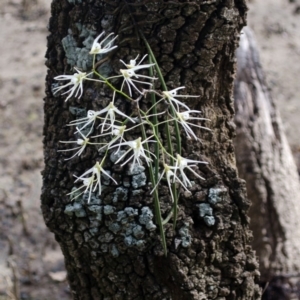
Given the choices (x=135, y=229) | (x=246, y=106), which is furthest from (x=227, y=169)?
(x=246, y=106)

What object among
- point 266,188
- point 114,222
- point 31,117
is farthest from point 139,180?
point 31,117

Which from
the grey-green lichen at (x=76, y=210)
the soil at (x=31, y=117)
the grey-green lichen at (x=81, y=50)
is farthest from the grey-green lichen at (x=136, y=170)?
the soil at (x=31, y=117)

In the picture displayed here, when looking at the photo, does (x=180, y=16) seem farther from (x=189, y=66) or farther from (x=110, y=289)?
(x=110, y=289)

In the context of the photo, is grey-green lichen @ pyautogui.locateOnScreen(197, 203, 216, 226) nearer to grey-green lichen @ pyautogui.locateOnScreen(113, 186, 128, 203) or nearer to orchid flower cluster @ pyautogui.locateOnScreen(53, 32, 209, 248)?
orchid flower cluster @ pyautogui.locateOnScreen(53, 32, 209, 248)

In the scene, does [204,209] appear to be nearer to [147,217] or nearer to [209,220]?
[209,220]

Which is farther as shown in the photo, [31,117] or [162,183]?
[31,117]

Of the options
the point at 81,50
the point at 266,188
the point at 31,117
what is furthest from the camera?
the point at 31,117
